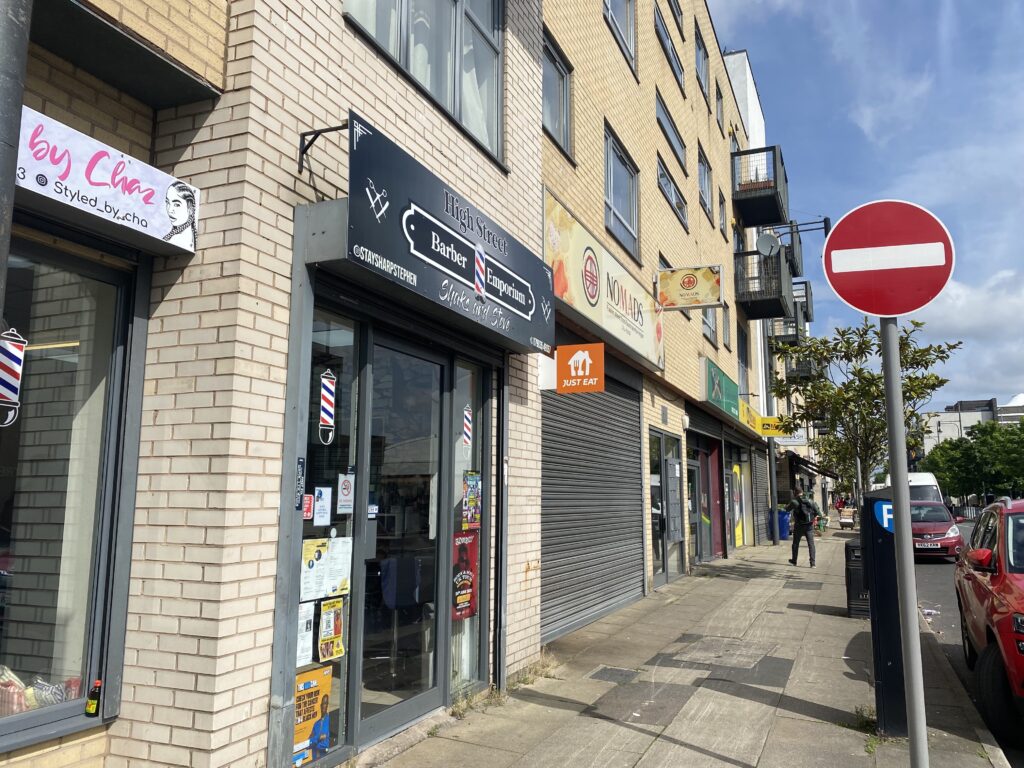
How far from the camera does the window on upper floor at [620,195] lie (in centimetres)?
1148

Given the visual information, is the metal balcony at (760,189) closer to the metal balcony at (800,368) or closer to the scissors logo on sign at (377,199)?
the metal balcony at (800,368)

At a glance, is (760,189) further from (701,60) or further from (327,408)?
(327,408)

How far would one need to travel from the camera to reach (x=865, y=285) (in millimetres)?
3916

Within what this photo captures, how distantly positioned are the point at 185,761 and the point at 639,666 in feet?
16.4

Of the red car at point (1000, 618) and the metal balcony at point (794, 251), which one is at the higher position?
the metal balcony at point (794, 251)

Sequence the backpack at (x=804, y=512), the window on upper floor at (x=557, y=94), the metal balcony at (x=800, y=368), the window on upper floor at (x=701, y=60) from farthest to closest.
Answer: the window on upper floor at (x=701, y=60) < the backpack at (x=804, y=512) < the metal balcony at (x=800, y=368) < the window on upper floor at (x=557, y=94)

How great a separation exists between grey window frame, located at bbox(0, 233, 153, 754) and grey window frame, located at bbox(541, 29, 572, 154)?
20.8 feet

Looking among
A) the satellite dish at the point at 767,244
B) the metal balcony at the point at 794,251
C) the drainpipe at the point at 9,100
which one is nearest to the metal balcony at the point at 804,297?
the metal balcony at the point at 794,251

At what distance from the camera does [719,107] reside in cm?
A: 2352

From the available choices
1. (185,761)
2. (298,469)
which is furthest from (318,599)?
(185,761)

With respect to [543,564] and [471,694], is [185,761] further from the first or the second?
[543,564]

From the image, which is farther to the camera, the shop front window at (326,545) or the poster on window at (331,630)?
the poster on window at (331,630)

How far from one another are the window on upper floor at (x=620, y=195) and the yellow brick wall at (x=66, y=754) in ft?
29.5

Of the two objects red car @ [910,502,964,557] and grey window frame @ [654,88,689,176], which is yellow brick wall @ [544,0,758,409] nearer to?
grey window frame @ [654,88,689,176]
